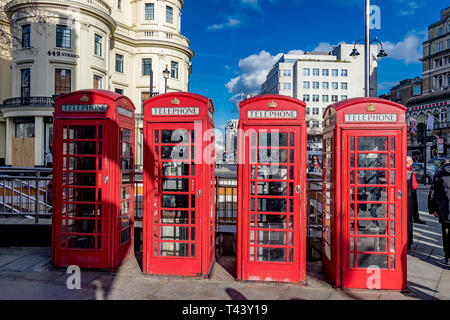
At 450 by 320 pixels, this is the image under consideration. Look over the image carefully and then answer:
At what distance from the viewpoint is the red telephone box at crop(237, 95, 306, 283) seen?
4.86 meters

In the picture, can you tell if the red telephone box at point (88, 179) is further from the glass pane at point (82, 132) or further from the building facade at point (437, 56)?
the building facade at point (437, 56)

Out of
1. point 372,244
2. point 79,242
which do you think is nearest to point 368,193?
point 372,244

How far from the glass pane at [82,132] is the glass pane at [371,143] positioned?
455cm

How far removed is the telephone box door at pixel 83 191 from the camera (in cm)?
535

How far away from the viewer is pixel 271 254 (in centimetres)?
502

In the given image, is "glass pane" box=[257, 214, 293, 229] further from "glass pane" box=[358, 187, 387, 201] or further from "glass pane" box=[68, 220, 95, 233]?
"glass pane" box=[68, 220, 95, 233]

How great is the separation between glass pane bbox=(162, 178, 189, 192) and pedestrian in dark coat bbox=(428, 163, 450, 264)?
15.5ft

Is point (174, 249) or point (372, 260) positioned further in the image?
point (174, 249)

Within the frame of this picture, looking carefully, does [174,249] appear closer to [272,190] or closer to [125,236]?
[125,236]

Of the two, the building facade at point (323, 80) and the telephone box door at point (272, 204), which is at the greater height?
the building facade at point (323, 80)

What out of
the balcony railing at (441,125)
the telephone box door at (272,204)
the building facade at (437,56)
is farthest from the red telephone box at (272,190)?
the building facade at (437,56)

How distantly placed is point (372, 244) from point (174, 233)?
322 cm
